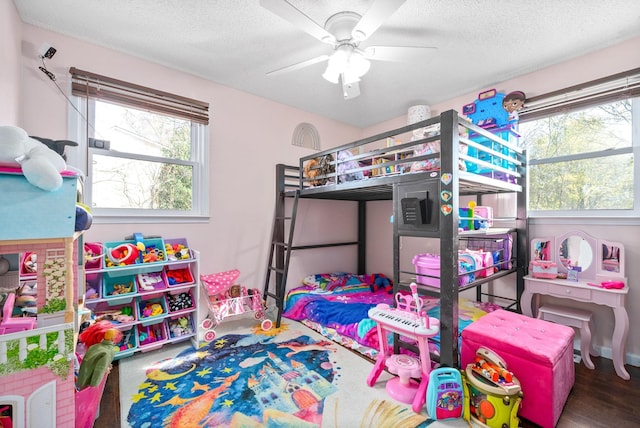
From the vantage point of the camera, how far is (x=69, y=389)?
117cm

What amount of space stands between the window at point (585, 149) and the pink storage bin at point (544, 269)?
51 centimetres

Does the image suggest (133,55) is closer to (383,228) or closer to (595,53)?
(383,228)

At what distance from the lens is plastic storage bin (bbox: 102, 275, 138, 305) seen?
217 centimetres

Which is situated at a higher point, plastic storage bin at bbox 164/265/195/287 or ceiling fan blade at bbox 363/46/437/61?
ceiling fan blade at bbox 363/46/437/61

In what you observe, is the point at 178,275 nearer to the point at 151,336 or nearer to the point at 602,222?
the point at 151,336

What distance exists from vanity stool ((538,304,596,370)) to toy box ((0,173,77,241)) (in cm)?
333

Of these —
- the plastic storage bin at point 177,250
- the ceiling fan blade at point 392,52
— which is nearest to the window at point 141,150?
the plastic storage bin at point 177,250

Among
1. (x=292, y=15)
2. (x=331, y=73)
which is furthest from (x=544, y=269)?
(x=292, y=15)

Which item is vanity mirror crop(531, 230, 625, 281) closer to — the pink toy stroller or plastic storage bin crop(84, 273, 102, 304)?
the pink toy stroller

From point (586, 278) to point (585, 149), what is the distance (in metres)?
1.18

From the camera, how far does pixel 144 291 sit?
2.29 m

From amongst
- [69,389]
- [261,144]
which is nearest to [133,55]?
[261,144]

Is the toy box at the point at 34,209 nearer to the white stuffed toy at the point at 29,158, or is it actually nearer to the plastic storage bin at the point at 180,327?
the white stuffed toy at the point at 29,158

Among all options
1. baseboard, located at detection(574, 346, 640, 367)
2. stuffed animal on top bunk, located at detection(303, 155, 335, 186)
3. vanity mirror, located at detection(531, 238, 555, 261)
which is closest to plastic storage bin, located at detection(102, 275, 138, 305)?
stuffed animal on top bunk, located at detection(303, 155, 335, 186)
